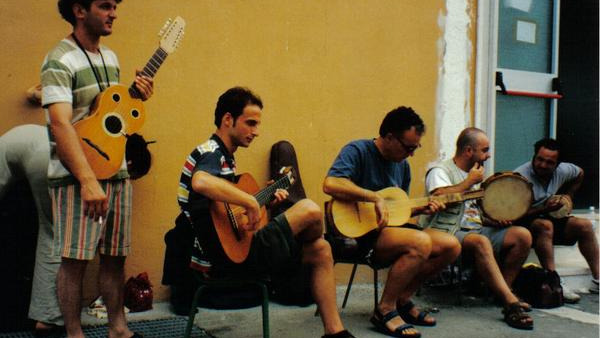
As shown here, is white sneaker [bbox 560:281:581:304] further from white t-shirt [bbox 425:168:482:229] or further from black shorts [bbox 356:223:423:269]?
black shorts [bbox 356:223:423:269]

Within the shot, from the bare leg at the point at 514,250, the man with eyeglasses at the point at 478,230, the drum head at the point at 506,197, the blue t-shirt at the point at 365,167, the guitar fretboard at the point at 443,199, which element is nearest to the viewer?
the blue t-shirt at the point at 365,167

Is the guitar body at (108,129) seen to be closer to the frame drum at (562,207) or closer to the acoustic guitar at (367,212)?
the acoustic guitar at (367,212)

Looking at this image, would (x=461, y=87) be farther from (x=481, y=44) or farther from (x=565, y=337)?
(x=565, y=337)

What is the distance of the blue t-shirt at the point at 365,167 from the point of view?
153 inches

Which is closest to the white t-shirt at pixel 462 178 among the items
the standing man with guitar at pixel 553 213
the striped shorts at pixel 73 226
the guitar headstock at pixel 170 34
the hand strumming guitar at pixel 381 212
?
the standing man with guitar at pixel 553 213

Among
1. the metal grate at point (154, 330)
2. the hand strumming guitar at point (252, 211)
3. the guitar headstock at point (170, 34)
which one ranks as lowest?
the metal grate at point (154, 330)

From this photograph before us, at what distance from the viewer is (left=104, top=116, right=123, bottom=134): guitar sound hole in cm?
286

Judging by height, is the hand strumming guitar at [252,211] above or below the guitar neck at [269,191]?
below

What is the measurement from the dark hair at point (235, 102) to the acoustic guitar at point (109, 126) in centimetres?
38

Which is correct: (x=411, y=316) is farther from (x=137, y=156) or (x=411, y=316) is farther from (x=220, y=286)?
(x=137, y=156)

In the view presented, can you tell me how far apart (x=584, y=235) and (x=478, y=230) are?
1.08 metres

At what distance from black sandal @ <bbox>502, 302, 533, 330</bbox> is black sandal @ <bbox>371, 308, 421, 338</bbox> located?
747 millimetres

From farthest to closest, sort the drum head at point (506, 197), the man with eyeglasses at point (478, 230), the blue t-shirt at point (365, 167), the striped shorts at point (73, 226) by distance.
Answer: the drum head at point (506, 197) → the man with eyeglasses at point (478, 230) → the blue t-shirt at point (365, 167) → the striped shorts at point (73, 226)

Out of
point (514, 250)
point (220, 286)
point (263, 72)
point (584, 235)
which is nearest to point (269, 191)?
point (220, 286)
